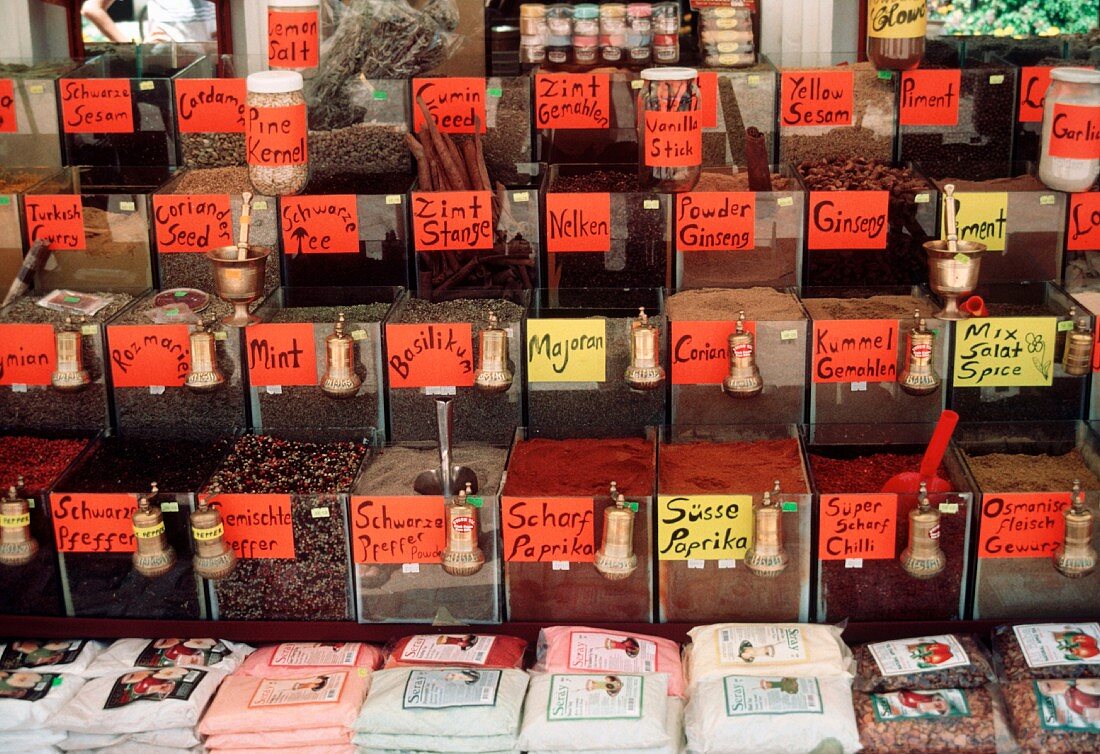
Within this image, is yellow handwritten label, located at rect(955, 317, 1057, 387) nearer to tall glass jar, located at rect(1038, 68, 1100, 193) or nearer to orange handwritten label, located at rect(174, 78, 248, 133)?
tall glass jar, located at rect(1038, 68, 1100, 193)

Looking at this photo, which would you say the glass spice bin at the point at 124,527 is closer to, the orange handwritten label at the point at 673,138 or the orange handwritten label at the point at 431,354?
the orange handwritten label at the point at 431,354

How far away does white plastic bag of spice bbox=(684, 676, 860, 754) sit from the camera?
7.94 ft

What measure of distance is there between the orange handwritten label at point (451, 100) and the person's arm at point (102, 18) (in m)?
1.68

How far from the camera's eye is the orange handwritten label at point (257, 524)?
2686 millimetres

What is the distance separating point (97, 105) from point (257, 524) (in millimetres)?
1245

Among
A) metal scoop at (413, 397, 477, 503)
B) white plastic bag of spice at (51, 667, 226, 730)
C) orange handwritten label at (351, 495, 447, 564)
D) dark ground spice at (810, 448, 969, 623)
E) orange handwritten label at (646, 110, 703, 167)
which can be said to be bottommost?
white plastic bag of spice at (51, 667, 226, 730)

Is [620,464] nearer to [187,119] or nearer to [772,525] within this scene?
[772,525]

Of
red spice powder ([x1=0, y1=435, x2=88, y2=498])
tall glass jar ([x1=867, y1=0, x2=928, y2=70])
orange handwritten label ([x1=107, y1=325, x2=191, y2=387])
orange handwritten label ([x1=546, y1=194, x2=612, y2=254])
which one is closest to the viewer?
red spice powder ([x1=0, y1=435, x2=88, y2=498])

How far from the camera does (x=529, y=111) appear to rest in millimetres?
3322

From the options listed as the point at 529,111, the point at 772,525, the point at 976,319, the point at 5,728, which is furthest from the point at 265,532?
the point at 976,319

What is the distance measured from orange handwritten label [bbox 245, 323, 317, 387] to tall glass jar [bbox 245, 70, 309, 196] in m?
0.31

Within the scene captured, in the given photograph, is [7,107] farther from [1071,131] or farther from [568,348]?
[1071,131]

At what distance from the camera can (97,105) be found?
3363 millimetres

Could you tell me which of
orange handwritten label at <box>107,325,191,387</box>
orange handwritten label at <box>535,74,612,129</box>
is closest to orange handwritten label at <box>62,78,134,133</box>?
orange handwritten label at <box>107,325,191,387</box>
